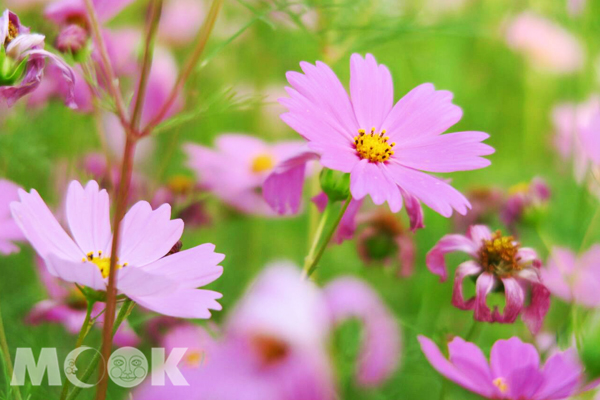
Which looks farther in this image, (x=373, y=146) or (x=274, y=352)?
(x=373, y=146)

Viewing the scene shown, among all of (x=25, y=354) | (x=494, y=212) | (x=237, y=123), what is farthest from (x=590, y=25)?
(x=25, y=354)

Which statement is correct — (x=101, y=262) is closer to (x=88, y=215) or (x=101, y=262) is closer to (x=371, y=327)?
(x=88, y=215)

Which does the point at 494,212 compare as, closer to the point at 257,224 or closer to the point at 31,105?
the point at 257,224

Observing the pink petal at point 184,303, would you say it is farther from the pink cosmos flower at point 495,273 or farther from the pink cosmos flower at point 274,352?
the pink cosmos flower at point 495,273

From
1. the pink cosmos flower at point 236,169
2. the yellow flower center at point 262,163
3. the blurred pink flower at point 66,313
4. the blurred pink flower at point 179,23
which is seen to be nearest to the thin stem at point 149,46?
the blurred pink flower at point 66,313

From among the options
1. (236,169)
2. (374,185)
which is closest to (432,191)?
(374,185)

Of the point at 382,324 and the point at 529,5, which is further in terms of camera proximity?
the point at 529,5

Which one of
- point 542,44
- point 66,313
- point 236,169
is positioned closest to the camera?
point 66,313
